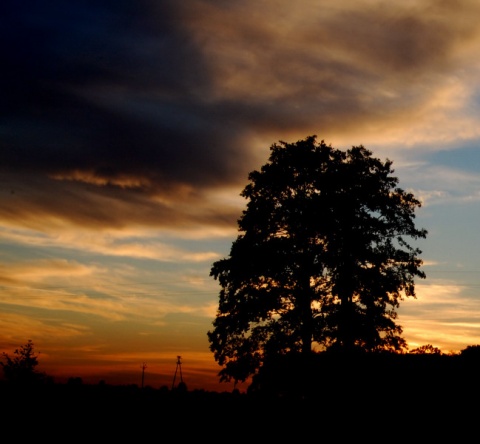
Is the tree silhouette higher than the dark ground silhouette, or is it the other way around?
the tree silhouette

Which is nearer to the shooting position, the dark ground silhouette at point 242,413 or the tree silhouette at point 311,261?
the dark ground silhouette at point 242,413

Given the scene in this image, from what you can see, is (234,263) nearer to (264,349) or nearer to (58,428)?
(264,349)

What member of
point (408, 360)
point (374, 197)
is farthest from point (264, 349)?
point (374, 197)

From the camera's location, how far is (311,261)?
3612 cm

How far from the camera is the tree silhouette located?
35.3m

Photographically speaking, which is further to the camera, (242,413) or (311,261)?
(311,261)

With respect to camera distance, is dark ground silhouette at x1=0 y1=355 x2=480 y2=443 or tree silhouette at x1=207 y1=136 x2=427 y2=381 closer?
dark ground silhouette at x1=0 y1=355 x2=480 y2=443

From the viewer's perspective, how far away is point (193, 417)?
68.9 feet

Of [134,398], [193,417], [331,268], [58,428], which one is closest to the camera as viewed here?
[58,428]

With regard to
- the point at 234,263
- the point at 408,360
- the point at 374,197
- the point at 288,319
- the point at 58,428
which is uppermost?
the point at 374,197

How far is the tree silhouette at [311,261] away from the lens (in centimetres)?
3534

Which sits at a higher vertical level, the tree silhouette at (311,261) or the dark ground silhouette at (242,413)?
the tree silhouette at (311,261)

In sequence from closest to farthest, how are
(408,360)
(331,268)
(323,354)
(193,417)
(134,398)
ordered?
1. (193,417)
2. (134,398)
3. (408,360)
4. (323,354)
5. (331,268)

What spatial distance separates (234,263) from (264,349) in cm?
509
